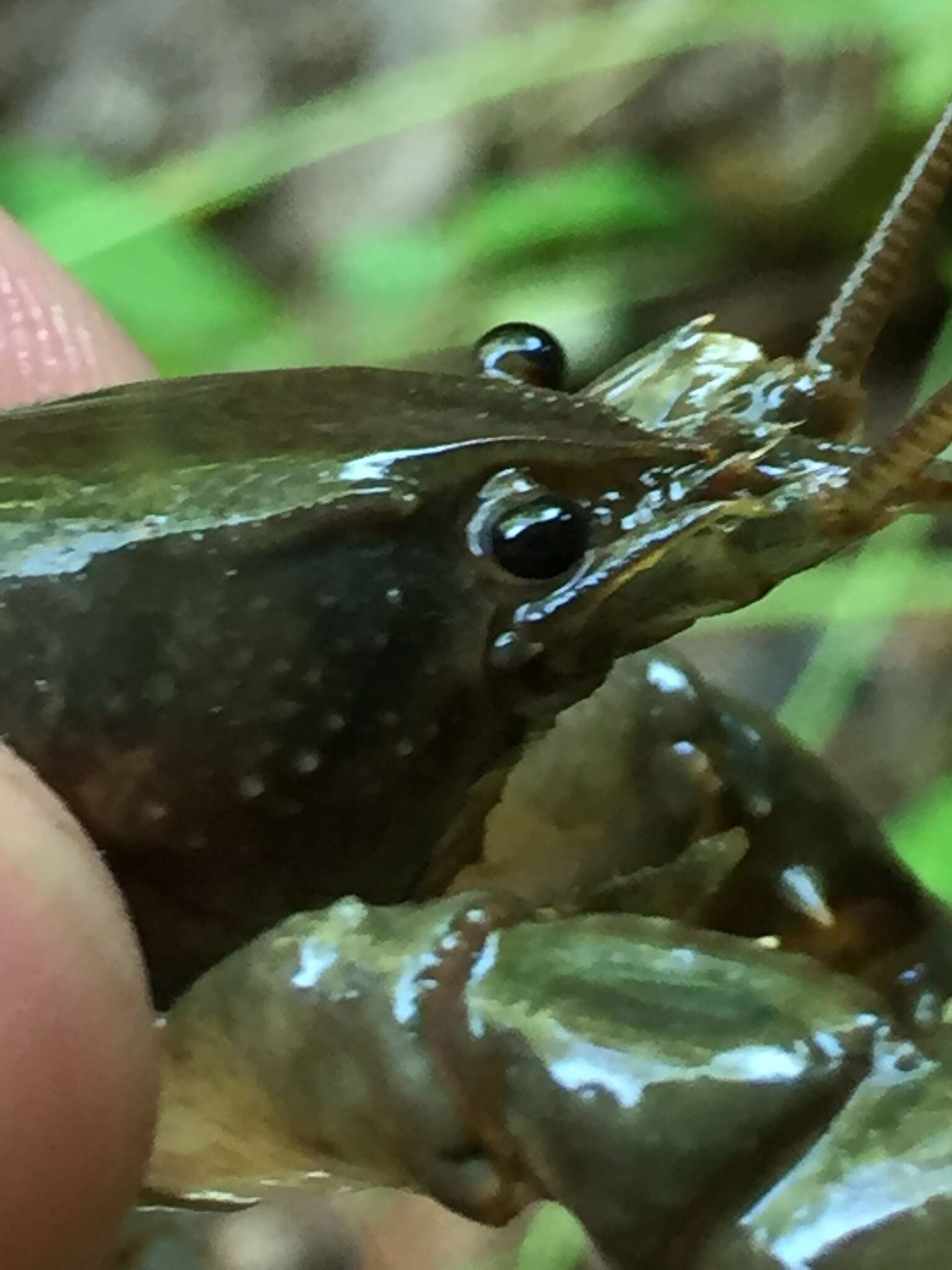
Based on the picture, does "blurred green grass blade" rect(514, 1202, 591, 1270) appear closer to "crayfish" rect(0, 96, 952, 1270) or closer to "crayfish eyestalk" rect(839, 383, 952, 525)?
"crayfish" rect(0, 96, 952, 1270)

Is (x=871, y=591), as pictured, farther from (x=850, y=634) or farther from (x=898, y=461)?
(x=898, y=461)

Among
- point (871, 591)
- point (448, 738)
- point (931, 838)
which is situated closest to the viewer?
point (448, 738)

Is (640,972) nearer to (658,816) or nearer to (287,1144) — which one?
(287,1144)

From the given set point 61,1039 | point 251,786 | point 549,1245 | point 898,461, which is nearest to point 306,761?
point 251,786

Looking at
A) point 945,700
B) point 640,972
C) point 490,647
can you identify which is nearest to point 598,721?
point 490,647

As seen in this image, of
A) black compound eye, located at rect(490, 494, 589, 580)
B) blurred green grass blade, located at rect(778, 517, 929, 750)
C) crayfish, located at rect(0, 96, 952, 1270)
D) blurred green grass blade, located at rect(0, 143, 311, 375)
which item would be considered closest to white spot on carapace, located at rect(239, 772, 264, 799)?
crayfish, located at rect(0, 96, 952, 1270)
